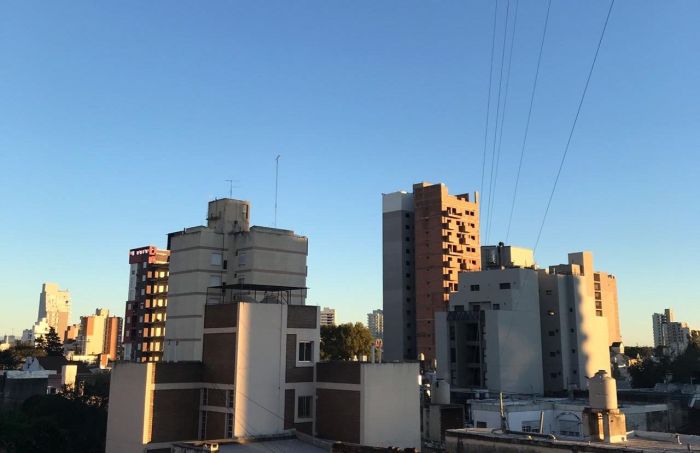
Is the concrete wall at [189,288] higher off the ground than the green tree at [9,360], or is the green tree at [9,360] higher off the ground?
the concrete wall at [189,288]

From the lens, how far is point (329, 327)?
121 meters

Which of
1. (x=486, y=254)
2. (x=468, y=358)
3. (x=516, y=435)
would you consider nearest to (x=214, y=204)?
(x=468, y=358)

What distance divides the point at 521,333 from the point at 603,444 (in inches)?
3127

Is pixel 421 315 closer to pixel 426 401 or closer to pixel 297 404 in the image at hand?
pixel 426 401

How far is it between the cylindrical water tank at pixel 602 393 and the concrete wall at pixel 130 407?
27620 mm

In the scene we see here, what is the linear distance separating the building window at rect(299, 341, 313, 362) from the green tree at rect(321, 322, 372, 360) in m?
69.8

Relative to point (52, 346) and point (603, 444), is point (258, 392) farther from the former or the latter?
point (52, 346)

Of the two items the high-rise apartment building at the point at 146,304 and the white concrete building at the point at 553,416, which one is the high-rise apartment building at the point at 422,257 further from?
the white concrete building at the point at 553,416

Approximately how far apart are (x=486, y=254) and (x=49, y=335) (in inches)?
4138

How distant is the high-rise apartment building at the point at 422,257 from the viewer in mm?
129750

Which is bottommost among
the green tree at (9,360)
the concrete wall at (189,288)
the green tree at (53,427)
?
the green tree at (53,427)

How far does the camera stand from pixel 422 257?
133500mm

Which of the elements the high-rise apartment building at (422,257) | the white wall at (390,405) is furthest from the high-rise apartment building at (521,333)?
the white wall at (390,405)

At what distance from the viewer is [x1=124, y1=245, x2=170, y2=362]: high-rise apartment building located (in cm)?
12862
